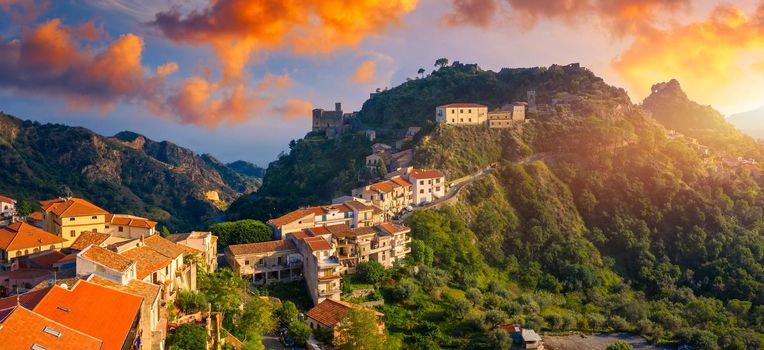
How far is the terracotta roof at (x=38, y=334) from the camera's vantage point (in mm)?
16734

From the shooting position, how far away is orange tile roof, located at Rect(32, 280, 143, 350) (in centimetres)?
1920

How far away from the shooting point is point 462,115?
8075cm

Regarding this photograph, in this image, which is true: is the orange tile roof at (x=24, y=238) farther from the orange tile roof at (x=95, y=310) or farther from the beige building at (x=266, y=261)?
the orange tile roof at (x=95, y=310)

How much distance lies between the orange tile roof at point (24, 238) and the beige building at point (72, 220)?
131 centimetres

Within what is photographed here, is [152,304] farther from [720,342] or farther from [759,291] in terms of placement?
[759,291]

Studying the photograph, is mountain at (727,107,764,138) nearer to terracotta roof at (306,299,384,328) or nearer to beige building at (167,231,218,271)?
terracotta roof at (306,299,384,328)

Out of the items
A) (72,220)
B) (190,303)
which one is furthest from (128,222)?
(190,303)

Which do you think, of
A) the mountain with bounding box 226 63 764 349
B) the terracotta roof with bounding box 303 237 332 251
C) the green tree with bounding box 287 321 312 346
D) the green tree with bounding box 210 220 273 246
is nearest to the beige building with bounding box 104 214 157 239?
the green tree with bounding box 210 220 273 246

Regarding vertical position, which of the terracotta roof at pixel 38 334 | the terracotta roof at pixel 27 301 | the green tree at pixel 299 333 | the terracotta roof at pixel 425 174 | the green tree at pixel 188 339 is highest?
the terracotta roof at pixel 425 174

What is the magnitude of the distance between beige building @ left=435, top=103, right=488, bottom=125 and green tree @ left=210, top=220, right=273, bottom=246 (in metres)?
38.9

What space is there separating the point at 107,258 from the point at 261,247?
1779 centimetres

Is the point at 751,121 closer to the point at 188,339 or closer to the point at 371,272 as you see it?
the point at 371,272

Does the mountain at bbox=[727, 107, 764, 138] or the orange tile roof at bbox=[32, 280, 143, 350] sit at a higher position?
the mountain at bbox=[727, 107, 764, 138]

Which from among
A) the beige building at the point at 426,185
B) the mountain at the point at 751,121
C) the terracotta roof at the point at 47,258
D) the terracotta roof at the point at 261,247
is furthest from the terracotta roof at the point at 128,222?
the mountain at the point at 751,121
